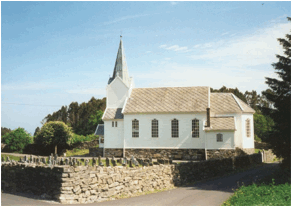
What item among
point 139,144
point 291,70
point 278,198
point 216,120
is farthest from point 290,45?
point 139,144

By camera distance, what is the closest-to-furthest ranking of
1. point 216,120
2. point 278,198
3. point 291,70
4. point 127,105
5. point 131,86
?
point 278,198 < point 291,70 < point 216,120 < point 127,105 < point 131,86

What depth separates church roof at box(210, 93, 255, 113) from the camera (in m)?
38.4

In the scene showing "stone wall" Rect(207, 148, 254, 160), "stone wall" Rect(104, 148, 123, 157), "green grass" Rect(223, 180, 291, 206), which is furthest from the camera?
"stone wall" Rect(104, 148, 123, 157)

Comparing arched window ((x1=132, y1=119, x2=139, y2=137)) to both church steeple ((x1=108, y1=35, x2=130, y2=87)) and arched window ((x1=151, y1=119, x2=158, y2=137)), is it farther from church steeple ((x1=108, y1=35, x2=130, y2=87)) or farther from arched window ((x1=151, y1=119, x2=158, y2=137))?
church steeple ((x1=108, y1=35, x2=130, y2=87))

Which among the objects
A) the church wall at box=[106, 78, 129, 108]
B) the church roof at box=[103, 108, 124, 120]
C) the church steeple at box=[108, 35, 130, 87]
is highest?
the church steeple at box=[108, 35, 130, 87]

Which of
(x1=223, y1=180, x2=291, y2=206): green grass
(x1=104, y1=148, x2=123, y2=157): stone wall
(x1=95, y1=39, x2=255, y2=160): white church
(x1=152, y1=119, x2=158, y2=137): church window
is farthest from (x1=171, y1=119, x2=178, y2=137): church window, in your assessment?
(x1=223, y1=180, x2=291, y2=206): green grass

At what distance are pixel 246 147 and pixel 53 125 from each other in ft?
90.2

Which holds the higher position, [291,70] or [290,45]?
[290,45]

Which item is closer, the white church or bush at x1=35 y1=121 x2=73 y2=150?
A: the white church

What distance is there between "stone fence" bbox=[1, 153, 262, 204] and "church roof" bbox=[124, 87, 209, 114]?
18.1 meters

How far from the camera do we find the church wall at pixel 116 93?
4194 centimetres

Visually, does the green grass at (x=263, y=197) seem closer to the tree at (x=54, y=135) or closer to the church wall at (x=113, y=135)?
the church wall at (x=113, y=135)

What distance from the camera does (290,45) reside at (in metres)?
19.3

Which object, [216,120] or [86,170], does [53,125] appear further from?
[86,170]
